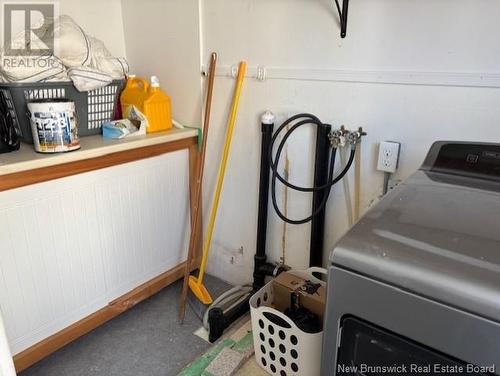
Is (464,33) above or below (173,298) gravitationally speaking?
above

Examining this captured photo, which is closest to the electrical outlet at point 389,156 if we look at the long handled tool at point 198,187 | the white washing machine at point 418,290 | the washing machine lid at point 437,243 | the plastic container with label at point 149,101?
the washing machine lid at point 437,243

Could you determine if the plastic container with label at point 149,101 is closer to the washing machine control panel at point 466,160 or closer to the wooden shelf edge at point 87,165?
the wooden shelf edge at point 87,165

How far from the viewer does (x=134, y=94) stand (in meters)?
1.85

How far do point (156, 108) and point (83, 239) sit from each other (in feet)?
2.33

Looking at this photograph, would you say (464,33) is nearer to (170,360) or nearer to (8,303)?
(170,360)

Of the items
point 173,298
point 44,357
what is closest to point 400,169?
point 173,298

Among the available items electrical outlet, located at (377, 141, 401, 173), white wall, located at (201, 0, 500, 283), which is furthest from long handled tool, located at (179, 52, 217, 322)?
electrical outlet, located at (377, 141, 401, 173)

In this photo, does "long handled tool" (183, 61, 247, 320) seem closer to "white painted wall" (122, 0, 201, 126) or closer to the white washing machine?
"white painted wall" (122, 0, 201, 126)

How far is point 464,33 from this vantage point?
120cm

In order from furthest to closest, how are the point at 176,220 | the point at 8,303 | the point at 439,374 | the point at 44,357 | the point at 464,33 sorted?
the point at 176,220
the point at 44,357
the point at 8,303
the point at 464,33
the point at 439,374

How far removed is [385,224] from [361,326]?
21cm

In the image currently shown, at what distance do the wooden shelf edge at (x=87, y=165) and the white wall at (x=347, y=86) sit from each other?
9.4 inches

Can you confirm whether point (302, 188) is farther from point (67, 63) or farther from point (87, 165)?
point (67, 63)

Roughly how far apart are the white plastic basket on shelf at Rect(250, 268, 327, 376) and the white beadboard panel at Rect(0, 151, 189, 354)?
709mm
